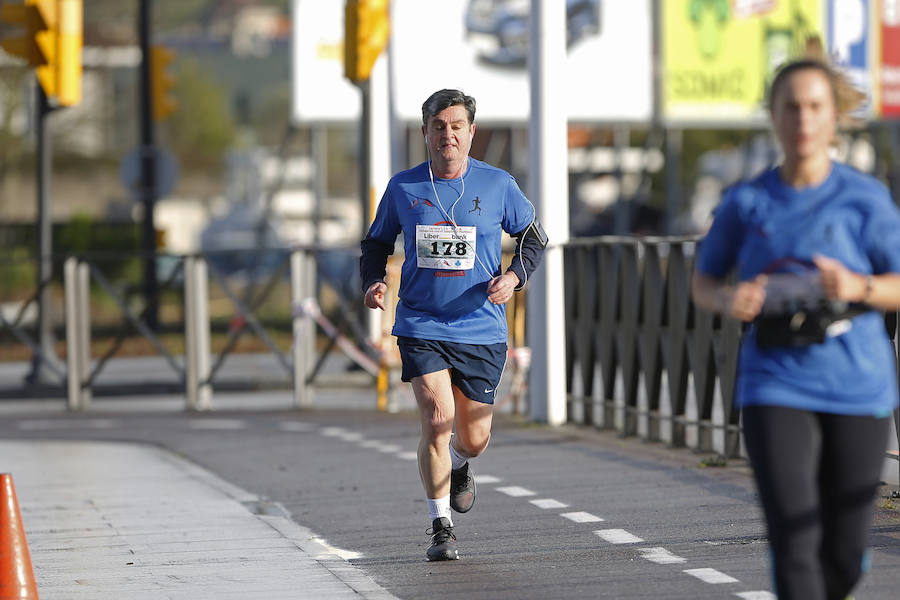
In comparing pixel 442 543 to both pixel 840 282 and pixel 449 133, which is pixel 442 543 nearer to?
pixel 449 133

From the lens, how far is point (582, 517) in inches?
349

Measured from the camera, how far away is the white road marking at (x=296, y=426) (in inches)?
574

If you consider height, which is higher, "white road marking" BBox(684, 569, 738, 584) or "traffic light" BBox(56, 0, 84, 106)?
"traffic light" BBox(56, 0, 84, 106)

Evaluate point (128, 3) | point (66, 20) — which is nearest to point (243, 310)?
point (66, 20)

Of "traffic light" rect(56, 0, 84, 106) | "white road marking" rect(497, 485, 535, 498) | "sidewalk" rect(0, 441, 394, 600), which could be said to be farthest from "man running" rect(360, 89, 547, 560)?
"traffic light" rect(56, 0, 84, 106)

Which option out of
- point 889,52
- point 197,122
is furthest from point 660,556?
point 197,122

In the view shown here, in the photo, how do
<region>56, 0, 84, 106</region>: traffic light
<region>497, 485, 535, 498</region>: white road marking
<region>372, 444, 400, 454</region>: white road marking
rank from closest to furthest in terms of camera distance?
<region>497, 485, 535, 498</region>: white road marking
<region>372, 444, 400, 454</region>: white road marking
<region>56, 0, 84, 106</region>: traffic light

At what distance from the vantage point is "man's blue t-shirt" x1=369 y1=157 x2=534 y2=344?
757 cm

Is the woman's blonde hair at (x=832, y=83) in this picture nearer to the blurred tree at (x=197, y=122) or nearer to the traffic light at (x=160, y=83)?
the traffic light at (x=160, y=83)

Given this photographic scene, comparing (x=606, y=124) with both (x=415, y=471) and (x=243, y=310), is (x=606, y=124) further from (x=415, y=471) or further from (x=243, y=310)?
(x=415, y=471)

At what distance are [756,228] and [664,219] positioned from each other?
36.5 m

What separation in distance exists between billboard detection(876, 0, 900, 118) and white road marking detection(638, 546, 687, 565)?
107 feet

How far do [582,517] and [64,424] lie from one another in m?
8.11

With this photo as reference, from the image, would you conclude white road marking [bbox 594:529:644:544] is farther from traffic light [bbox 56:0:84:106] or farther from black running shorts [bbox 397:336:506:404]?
traffic light [bbox 56:0:84:106]
